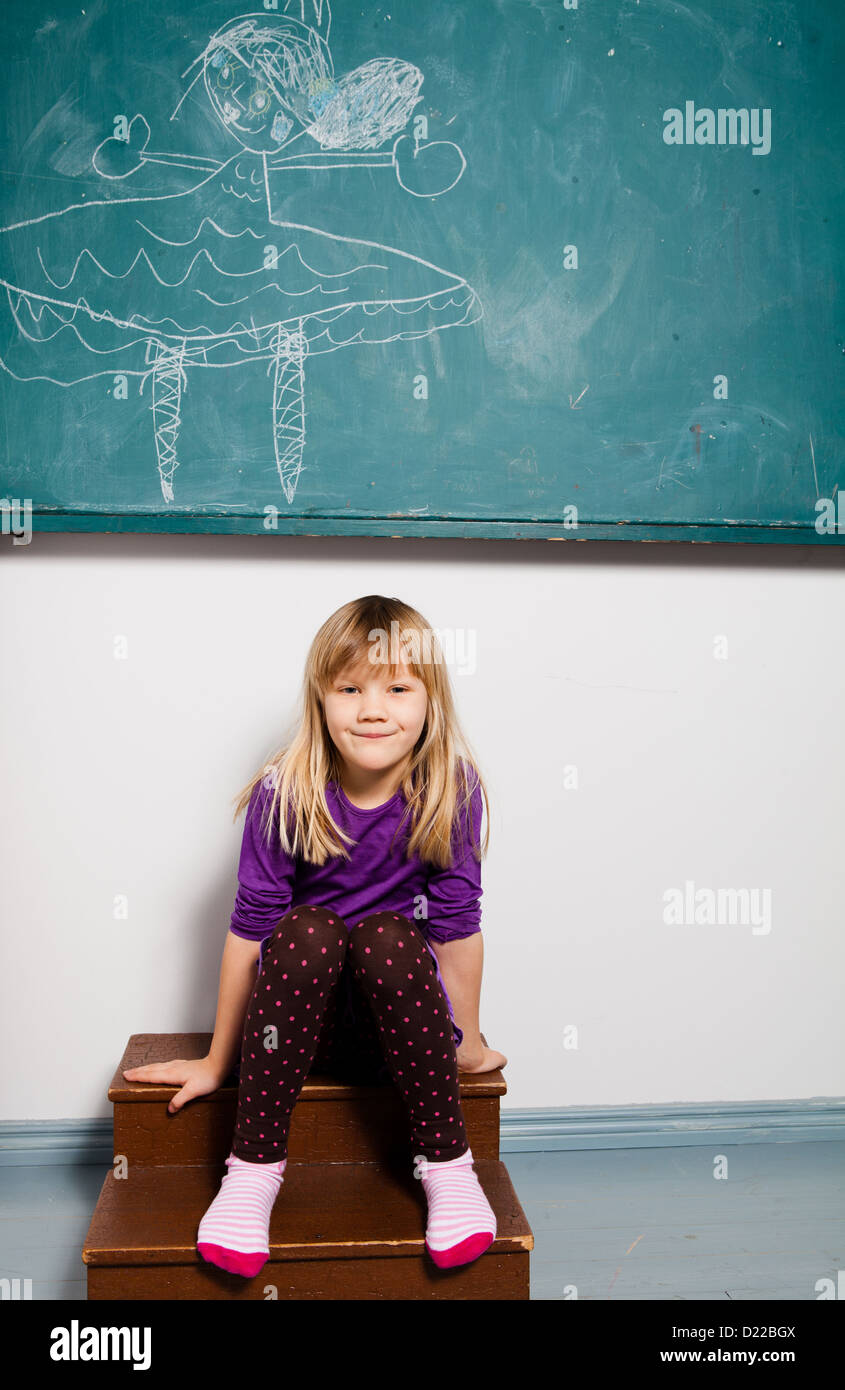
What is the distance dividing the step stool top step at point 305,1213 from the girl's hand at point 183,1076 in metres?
0.10

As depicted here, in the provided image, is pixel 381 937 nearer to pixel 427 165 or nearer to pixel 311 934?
pixel 311 934

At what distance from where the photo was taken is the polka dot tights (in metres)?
1.21

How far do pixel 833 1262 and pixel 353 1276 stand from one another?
75 centimetres

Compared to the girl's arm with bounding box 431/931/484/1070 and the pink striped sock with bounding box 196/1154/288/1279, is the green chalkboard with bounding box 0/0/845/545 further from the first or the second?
the pink striped sock with bounding box 196/1154/288/1279

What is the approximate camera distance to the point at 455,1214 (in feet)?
3.95

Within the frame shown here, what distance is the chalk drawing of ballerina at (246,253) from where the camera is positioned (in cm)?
158

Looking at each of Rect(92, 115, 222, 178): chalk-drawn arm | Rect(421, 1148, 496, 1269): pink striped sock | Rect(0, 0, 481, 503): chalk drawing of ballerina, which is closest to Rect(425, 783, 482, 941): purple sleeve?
Rect(421, 1148, 496, 1269): pink striped sock

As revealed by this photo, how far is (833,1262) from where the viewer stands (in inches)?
59.2

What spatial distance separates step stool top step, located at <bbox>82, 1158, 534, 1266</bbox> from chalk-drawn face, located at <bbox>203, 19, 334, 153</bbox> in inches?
59.3

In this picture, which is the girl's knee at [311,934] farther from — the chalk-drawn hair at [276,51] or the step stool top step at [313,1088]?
the chalk-drawn hair at [276,51]

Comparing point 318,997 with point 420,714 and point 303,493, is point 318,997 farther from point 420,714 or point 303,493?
point 303,493

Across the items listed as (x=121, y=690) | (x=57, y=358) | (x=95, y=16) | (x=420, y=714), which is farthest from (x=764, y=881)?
(x=95, y=16)

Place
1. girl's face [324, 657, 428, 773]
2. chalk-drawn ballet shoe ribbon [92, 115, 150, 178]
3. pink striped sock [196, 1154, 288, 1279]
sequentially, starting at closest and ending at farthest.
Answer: pink striped sock [196, 1154, 288, 1279] → girl's face [324, 657, 428, 773] → chalk-drawn ballet shoe ribbon [92, 115, 150, 178]

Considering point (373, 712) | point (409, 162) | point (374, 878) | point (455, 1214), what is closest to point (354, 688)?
point (373, 712)
